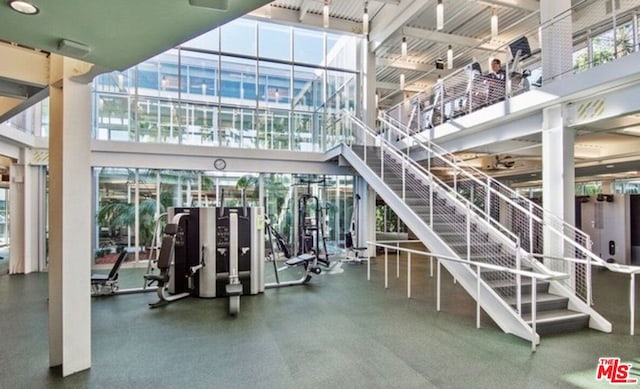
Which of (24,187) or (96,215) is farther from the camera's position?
(96,215)

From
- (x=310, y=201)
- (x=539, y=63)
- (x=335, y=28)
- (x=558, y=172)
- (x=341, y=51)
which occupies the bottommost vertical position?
(x=310, y=201)

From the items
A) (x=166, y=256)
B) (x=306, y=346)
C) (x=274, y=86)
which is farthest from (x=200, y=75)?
(x=306, y=346)

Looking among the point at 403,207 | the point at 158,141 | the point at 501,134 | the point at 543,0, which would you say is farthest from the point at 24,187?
the point at 543,0

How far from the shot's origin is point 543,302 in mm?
4723

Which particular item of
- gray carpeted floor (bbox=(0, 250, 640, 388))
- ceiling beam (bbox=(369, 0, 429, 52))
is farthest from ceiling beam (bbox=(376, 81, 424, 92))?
gray carpeted floor (bbox=(0, 250, 640, 388))

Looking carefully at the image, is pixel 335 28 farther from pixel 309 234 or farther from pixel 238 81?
pixel 309 234

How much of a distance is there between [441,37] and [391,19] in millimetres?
1885

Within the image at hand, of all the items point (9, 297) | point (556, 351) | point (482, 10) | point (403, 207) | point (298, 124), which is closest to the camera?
point (556, 351)

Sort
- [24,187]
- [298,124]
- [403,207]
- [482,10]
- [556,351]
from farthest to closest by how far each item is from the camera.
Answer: [298,124] < [482,10] < [24,187] < [403,207] < [556,351]

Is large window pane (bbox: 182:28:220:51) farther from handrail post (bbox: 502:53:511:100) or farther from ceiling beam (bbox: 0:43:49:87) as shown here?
handrail post (bbox: 502:53:511:100)

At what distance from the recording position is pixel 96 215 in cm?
902

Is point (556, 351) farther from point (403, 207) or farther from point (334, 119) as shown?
point (334, 119)

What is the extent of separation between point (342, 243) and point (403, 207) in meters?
4.95

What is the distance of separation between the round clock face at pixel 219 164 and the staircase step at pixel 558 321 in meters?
7.74
